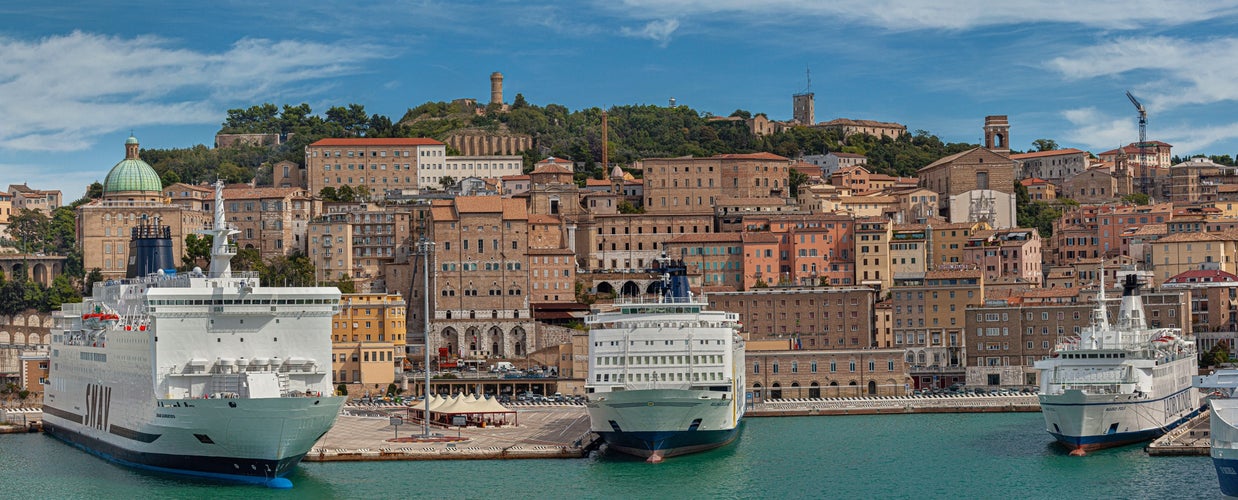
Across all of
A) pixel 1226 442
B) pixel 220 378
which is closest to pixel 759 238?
pixel 220 378

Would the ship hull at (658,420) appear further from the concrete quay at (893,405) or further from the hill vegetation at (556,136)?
the hill vegetation at (556,136)

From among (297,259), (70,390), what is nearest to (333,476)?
(70,390)

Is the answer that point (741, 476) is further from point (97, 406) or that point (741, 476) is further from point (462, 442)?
point (97, 406)

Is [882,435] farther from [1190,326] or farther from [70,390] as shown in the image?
[70,390]

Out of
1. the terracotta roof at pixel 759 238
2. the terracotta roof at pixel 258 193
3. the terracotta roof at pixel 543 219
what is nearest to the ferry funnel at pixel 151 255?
the terracotta roof at pixel 543 219

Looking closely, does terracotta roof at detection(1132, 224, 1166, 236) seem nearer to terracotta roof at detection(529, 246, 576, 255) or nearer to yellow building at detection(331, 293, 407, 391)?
terracotta roof at detection(529, 246, 576, 255)

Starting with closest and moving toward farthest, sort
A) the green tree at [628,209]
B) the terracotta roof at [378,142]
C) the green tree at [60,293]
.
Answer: the green tree at [60,293]
the green tree at [628,209]
the terracotta roof at [378,142]

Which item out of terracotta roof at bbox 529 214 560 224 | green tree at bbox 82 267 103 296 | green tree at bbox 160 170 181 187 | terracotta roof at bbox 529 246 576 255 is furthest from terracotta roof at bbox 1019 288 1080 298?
green tree at bbox 160 170 181 187
